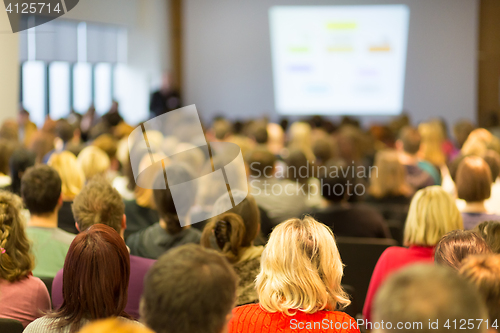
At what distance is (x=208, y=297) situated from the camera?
3.86 ft

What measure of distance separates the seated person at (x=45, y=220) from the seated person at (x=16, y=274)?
50cm

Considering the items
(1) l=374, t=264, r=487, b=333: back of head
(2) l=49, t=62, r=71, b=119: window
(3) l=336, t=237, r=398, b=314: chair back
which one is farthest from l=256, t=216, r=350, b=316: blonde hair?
(2) l=49, t=62, r=71, b=119: window

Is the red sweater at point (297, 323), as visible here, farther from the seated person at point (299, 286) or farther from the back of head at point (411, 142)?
the back of head at point (411, 142)

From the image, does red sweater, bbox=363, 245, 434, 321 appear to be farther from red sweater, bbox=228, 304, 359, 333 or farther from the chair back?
red sweater, bbox=228, 304, 359, 333

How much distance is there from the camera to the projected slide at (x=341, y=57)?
11.8m

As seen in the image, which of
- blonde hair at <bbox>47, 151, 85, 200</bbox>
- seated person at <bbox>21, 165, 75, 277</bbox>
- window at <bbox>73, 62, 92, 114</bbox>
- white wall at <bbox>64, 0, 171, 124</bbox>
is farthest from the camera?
white wall at <bbox>64, 0, 171, 124</bbox>

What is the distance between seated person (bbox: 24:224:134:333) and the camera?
1.61 meters

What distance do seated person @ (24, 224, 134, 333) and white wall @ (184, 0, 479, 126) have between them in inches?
443

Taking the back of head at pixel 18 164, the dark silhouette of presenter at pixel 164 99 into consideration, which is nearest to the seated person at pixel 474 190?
the back of head at pixel 18 164

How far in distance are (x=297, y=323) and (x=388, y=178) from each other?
285cm

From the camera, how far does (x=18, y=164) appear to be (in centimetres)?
395

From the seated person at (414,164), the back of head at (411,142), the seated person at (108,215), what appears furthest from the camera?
the back of head at (411,142)

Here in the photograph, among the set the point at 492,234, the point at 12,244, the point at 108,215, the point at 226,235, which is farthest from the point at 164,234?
the point at 492,234

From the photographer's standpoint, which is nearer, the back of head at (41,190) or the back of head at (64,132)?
the back of head at (41,190)
